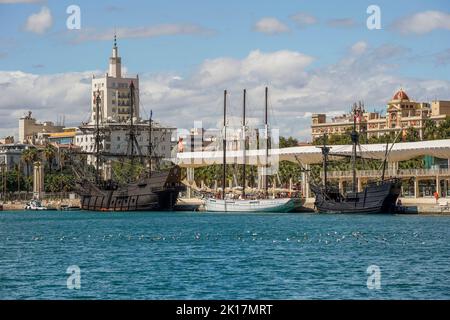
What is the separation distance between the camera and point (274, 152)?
14875cm

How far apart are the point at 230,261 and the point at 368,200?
62.9m

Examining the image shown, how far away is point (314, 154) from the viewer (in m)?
141

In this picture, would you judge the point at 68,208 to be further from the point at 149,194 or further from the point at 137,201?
the point at 149,194

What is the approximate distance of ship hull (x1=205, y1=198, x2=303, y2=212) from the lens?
133 m

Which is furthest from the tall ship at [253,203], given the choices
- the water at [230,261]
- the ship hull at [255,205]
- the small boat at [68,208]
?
the water at [230,261]

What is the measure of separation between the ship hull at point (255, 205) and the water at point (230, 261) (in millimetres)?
38266

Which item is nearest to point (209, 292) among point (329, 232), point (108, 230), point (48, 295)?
point (48, 295)

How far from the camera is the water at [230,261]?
46.0 metres

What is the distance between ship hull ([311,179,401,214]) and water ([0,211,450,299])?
74.2 feet

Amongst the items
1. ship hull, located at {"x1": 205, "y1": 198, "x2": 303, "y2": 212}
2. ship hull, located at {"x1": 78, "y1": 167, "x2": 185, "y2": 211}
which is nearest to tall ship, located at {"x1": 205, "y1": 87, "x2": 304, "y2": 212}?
ship hull, located at {"x1": 205, "y1": 198, "x2": 303, "y2": 212}

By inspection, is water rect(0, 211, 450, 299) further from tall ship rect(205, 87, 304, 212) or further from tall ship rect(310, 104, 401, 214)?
tall ship rect(205, 87, 304, 212)

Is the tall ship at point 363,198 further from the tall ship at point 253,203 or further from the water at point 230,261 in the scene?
the water at point 230,261

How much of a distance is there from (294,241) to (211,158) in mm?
90245
